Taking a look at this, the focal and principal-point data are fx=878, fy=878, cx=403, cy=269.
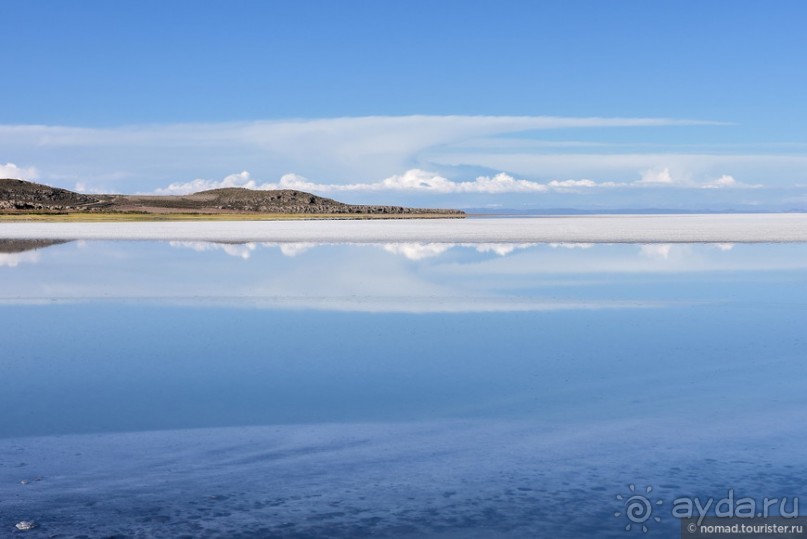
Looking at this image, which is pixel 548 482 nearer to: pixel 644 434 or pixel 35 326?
pixel 644 434

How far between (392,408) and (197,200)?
162871 millimetres

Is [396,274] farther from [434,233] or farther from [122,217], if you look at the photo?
[122,217]

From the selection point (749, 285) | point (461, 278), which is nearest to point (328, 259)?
point (461, 278)

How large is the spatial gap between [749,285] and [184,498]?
15706 mm

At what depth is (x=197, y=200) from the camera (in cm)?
16575

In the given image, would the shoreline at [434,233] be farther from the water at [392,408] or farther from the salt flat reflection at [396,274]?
the water at [392,408]

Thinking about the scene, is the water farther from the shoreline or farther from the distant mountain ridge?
the distant mountain ridge

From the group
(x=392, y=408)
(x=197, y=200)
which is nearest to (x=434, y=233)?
(x=392, y=408)

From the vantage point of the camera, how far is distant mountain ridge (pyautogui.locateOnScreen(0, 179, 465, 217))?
155375 mm

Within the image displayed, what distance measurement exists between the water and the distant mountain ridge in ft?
447

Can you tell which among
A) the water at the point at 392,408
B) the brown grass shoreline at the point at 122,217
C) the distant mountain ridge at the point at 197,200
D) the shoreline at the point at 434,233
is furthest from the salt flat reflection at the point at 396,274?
the distant mountain ridge at the point at 197,200

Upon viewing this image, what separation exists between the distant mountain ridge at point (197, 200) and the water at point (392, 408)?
136 meters

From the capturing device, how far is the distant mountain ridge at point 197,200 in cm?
15538

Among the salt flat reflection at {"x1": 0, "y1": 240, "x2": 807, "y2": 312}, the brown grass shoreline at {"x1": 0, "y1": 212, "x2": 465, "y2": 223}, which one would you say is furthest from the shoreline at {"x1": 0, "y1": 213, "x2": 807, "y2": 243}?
the brown grass shoreline at {"x1": 0, "y1": 212, "x2": 465, "y2": 223}
